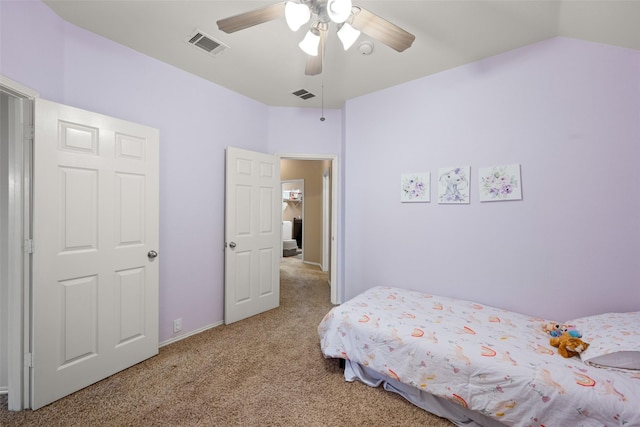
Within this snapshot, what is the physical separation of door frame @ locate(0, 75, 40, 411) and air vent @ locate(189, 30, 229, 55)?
1116 mm

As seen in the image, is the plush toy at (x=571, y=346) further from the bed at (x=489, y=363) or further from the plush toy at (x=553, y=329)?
the plush toy at (x=553, y=329)

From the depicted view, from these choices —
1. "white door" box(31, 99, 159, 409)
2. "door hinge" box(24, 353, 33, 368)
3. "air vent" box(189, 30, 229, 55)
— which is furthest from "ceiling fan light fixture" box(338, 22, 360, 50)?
"door hinge" box(24, 353, 33, 368)

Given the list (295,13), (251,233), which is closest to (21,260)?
(251,233)

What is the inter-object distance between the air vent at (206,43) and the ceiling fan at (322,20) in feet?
2.54

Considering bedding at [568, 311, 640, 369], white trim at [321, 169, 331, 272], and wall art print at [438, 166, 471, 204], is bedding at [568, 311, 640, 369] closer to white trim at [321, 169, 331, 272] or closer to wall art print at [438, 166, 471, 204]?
wall art print at [438, 166, 471, 204]

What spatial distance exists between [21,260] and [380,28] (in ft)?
8.45

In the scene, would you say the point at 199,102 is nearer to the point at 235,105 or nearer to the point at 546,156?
the point at 235,105

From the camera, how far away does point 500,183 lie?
2.28 metres

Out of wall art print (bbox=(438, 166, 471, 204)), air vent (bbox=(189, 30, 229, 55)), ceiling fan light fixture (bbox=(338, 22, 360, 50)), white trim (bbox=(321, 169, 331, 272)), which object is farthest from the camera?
white trim (bbox=(321, 169, 331, 272))

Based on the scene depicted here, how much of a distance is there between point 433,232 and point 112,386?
2.89 m

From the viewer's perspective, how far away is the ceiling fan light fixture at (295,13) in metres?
1.34

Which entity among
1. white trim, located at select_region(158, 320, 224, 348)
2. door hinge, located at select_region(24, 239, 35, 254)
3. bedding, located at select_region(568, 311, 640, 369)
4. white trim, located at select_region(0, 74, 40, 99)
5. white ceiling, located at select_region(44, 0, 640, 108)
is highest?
white ceiling, located at select_region(44, 0, 640, 108)

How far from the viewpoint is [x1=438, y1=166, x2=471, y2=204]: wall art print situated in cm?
246

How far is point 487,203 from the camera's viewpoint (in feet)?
7.72
